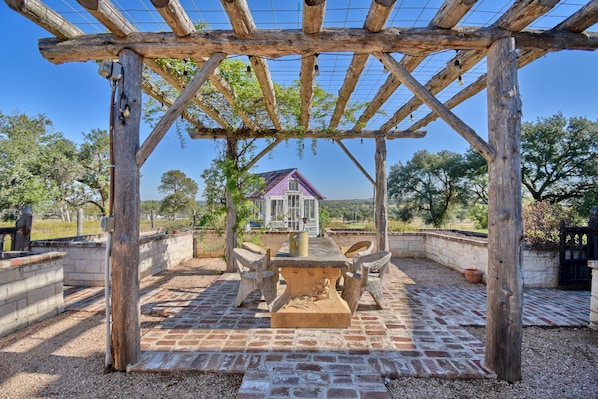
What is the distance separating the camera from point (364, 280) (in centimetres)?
338

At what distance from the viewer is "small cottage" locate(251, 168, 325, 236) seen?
13547 mm

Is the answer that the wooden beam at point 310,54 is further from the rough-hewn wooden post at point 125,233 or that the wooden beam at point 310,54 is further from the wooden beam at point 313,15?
the rough-hewn wooden post at point 125,233

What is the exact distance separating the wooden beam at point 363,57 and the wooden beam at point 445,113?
26 centimetres

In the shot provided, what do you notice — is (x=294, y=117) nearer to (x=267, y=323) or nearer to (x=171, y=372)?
(x=267, y=323)

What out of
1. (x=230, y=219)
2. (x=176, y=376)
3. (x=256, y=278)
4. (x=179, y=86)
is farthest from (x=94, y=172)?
(x=176, y=376)

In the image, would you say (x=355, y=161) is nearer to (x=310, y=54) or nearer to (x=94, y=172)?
(x=310, y=54)

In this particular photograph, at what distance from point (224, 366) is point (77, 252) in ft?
13.4

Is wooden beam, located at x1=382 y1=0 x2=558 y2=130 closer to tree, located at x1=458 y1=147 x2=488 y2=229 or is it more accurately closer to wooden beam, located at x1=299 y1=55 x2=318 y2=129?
wooden beam, located at x1=299 y1=55 x2=318 y2=129

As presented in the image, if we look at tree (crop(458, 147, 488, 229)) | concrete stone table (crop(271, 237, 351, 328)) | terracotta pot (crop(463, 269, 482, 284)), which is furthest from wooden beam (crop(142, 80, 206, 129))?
tree (crop(458, 147, 488, 229))

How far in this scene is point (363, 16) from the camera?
8.33ft

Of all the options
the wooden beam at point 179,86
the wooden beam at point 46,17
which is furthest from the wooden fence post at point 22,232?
the wooden beam at point 46,17

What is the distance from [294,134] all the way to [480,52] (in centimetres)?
353

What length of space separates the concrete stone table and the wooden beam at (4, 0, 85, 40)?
2.73 m

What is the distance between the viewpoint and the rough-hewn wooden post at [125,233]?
93.2 inches
